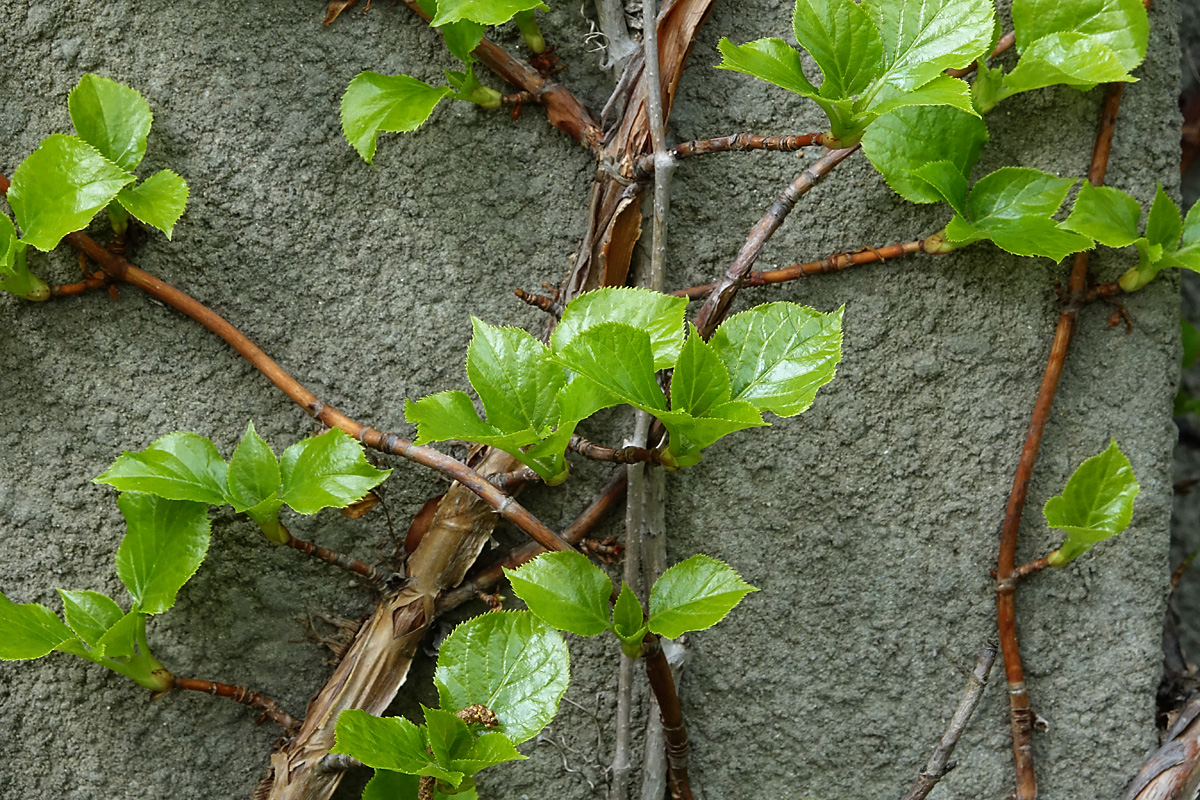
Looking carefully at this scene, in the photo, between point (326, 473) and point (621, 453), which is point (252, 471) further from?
point (621, 453)

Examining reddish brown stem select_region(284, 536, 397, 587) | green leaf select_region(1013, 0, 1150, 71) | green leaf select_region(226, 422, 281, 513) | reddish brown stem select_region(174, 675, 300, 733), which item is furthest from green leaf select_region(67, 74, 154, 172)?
green leaf select_region(1013, 0, 1150, 71)

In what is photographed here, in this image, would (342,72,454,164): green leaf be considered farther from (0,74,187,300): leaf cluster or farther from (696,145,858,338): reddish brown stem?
(696,145,858,338): reddish brown stem

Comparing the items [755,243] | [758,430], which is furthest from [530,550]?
[755,243]

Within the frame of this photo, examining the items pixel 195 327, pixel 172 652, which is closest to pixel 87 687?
pixel 172 652

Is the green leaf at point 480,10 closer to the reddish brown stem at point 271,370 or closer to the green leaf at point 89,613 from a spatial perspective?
the reddish brown stem at point 271,370

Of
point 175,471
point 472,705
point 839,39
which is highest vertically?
point 839,39

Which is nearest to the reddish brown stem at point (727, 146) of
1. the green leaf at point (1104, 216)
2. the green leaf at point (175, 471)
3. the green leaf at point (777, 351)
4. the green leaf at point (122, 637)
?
the green leaf at point (777, 351)

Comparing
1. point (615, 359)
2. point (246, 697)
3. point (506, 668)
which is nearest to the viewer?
point (615, 359)
